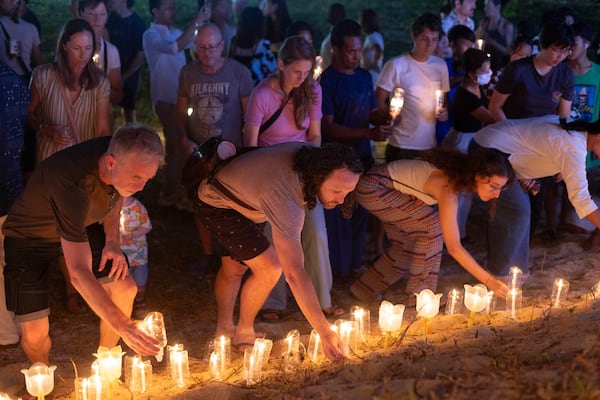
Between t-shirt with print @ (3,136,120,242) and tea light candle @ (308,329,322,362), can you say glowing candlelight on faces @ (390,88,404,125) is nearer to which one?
tea light candle @ (308,329,322,362)

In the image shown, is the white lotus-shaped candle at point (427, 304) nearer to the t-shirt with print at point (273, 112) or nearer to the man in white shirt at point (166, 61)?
the t-shirt with print at point (273, 112)

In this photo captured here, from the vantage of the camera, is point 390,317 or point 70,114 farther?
point 70,114

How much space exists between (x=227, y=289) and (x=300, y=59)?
1.61 metres

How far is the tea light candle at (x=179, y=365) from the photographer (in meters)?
4.22

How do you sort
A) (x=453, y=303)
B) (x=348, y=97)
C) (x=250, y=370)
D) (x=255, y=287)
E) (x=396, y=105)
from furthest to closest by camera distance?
(x=348, y=97) < (x=396, y=105) < (x=453, y=303) < (x=255, y=287) < (x=250, y=370)

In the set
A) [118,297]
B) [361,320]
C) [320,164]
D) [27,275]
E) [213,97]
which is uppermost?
[213,97]

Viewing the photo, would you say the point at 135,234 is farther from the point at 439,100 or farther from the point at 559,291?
the point at 559,291

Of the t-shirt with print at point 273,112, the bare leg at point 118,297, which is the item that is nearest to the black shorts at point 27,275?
the bare leg at point 118,297

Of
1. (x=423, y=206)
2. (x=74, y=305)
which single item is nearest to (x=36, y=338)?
(x=74, y=305)

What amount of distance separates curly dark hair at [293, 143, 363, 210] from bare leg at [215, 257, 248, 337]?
123cm

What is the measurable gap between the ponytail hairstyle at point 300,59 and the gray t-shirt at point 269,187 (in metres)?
1.07

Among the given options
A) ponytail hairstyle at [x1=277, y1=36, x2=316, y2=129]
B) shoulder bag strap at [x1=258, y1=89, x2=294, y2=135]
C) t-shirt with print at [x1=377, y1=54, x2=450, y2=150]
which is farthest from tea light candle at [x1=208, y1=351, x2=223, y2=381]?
t-shirt with print at [x1=377, y1=54, x2=450, y2=150]

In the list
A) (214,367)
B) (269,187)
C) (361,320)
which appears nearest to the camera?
(269,187)

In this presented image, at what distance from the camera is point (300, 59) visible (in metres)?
5.12
